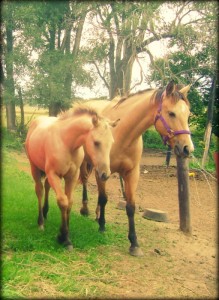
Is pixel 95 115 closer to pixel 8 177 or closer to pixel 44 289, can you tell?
pixel 44 289

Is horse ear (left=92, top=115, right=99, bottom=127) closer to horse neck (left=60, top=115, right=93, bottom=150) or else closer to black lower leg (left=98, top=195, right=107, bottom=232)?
horse neck (left=60, top=115, right=93, bottom=150)

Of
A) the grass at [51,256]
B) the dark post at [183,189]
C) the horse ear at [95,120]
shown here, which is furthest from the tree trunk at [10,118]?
the horse ear at [95,120]

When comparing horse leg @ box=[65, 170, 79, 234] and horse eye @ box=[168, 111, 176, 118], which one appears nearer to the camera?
horse eye @ box=[168, 111, 176, 118]

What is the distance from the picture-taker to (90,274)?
3.37 m

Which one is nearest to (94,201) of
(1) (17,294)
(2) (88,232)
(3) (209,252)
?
(2) (88,232)

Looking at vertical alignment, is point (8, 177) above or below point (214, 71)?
below

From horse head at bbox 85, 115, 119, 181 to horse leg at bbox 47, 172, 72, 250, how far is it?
53cm

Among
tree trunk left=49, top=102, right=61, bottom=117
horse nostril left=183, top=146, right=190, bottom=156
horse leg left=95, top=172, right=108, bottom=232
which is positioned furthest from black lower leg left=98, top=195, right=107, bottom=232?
tree trunk left=49, top=102, right=61, bottom=117

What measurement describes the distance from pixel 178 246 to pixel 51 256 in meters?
2.08

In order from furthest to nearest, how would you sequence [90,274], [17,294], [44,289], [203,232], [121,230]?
[203,232], [121,230], [90,274], [44,289], [17,294]

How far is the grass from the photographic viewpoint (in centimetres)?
295

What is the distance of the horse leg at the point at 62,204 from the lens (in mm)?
3916

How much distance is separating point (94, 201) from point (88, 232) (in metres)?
2.53

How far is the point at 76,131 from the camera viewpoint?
3.99m
